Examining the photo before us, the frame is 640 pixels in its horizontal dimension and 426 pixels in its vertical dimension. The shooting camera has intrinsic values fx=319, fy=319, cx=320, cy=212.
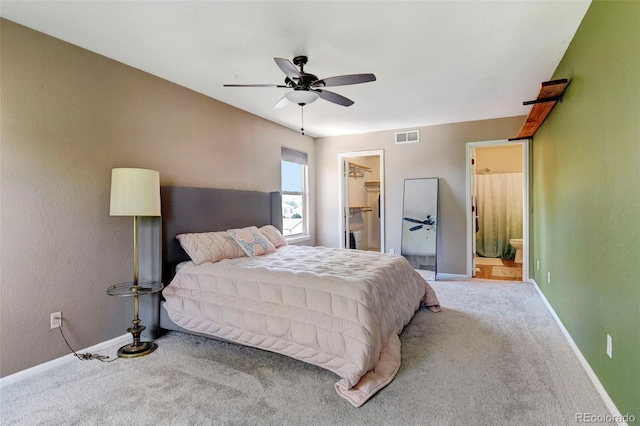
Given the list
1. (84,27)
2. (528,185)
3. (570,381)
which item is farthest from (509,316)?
(84,27)

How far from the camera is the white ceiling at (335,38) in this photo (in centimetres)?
218

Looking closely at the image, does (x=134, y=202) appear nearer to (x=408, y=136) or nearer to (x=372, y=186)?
(x=408, y=136)

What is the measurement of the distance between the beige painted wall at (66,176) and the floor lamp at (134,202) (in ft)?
Result: 0.95

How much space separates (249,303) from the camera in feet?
8.45

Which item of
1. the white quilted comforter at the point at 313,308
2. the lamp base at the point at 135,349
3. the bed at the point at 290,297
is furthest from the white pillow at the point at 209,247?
the lamp base at the point at 135,349

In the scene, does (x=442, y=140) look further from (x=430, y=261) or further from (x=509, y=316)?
(x=509, y=316)

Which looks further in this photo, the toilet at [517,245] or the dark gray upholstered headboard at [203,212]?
the toilet at [517,245]

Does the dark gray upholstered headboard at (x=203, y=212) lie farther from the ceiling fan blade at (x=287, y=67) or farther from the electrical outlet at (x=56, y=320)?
the ceiling fan blade at (x=287, y=67)

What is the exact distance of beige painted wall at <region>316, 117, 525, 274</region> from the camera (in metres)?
5.16

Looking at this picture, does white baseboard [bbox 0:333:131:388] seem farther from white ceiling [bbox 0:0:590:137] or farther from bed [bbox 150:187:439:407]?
white ceiling [bbox 0:0:590:137]

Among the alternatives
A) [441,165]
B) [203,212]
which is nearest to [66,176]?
[203,212]

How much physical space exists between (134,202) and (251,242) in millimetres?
1288

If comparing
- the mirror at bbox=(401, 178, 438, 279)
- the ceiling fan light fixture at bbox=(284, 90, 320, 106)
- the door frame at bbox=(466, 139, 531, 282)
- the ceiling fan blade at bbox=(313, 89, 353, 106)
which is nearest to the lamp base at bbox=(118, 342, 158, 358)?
the ceiling fan light fixture at bbox=(284, 90, 320, 106)

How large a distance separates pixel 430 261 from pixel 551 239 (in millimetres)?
2092
